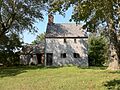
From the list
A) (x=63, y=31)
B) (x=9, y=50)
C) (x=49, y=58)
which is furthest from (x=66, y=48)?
(x=9, y=50)

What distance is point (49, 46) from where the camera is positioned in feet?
181

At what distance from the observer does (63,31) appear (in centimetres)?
5631

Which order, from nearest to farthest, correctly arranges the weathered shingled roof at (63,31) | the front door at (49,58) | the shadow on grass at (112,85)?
1. the shadow on grass at (112,85)
2. the front door at (49,58)
3. the weathered shingled roof at (63,31)

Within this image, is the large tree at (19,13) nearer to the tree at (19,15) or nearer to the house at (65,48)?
the tree at (19,15)

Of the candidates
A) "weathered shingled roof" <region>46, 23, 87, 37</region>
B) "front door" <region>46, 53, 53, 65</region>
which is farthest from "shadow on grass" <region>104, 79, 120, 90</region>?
"weathered shingled roof" <region>46, 23, 87, 37</region>

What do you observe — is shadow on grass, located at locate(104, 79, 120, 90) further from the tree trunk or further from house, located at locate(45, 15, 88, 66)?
house, located at locate(45, 15, 88, 66)

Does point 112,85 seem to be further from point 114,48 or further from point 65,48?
point 65,48

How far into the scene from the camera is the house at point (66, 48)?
180ft

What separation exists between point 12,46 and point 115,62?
27379mm

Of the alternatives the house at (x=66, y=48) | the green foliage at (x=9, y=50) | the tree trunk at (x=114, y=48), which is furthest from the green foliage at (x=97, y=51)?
the tree trunk at (x=114, y=48)

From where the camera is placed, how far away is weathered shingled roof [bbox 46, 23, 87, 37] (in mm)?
55469

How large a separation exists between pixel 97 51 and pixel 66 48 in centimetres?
1356

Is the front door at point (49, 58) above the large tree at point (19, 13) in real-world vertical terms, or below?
below

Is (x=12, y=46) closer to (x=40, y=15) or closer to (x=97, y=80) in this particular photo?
(x=40, y=15)
